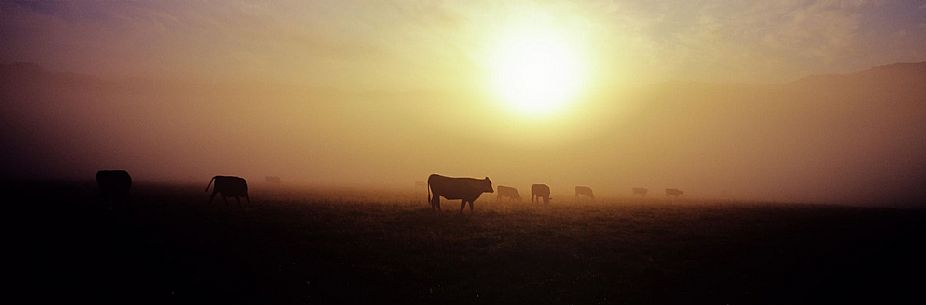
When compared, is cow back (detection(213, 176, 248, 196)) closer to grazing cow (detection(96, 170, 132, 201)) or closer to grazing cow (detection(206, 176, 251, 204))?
grazing cow (detection(206, 176, 251, 204))

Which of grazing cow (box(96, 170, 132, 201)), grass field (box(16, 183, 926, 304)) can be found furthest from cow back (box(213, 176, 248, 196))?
grass field (box(16, 183, 926, 304))

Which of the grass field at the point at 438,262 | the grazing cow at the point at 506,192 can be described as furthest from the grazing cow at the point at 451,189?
the grazing cow at the point at 506,192

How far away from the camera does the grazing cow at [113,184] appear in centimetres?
1973

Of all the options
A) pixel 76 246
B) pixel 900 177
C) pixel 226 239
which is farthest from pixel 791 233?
pixel 900 177

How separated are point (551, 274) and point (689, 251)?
5.49 m

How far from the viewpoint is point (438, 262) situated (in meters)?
10.6

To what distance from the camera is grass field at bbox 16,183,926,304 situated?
8.14 metres

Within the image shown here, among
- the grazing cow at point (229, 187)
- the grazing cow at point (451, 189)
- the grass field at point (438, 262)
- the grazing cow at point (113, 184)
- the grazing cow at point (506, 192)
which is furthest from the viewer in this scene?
the grazing cow at point (506, 192)

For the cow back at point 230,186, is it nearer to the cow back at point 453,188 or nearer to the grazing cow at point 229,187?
the grazing cow at point 229,187

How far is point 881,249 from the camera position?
1366 cm

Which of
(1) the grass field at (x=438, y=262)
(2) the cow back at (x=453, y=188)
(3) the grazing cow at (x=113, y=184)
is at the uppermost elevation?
(2) the cow back at (x=453, y=188)

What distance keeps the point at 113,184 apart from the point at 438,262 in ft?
59.1

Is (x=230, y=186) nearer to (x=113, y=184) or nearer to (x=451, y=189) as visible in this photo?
(x=113, y=184)

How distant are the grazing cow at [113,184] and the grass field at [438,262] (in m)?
2.32
